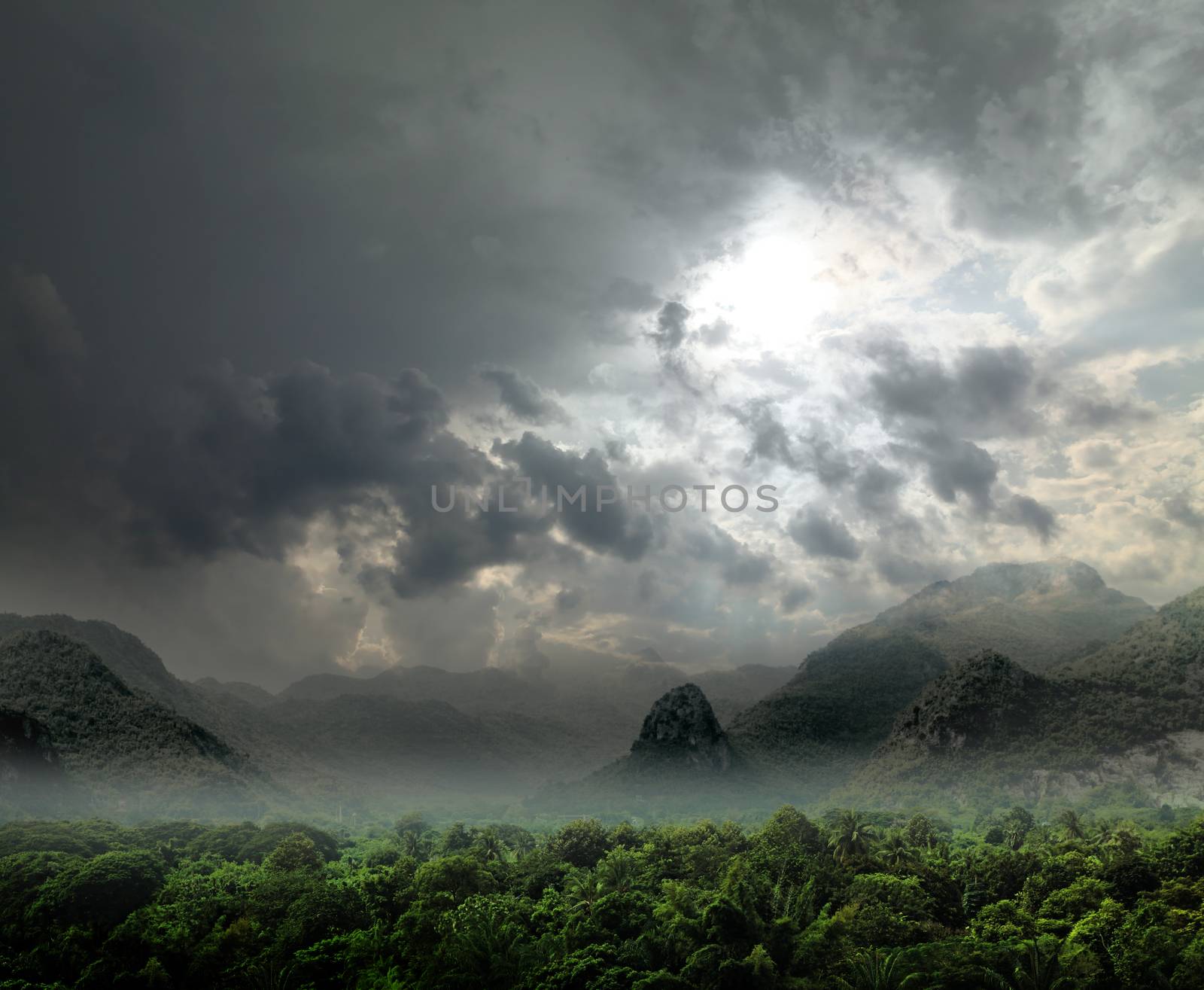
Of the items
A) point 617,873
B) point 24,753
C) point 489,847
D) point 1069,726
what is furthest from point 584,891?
point 24,753

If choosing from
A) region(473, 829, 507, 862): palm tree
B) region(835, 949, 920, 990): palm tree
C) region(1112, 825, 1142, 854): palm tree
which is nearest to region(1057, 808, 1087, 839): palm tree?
region(1112, 825, 1142, 854): palm tree

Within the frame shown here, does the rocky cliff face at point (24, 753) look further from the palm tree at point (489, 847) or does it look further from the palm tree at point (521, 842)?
the palm tree at point (489, 847)

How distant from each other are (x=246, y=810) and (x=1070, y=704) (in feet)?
566

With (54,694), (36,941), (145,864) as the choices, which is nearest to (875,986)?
(36,941)

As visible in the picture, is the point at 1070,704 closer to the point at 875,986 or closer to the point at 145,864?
the point at 875,986

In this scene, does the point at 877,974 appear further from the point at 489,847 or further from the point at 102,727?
the point at 102,727

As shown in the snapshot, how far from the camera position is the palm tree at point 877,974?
118 feet

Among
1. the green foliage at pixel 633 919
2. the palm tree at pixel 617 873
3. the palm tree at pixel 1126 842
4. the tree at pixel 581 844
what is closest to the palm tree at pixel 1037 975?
the green foliage at pixel 633 919

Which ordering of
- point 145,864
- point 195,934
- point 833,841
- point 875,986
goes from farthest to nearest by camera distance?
point 833,841, point 145,864, point 195,934, point 875,986

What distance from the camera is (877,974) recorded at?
36375 millimetres

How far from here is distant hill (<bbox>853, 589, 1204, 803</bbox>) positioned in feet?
443

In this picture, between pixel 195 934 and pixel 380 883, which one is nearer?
pixel 195 934

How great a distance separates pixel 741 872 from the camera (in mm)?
53469

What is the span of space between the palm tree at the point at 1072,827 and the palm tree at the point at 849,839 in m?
22.5
